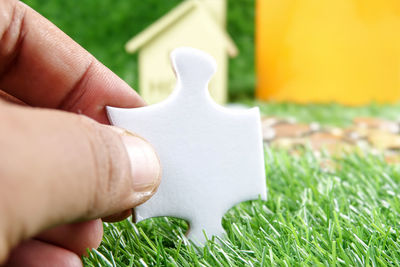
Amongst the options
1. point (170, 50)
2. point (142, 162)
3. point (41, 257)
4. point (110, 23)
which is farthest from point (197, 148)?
point (110, 23)

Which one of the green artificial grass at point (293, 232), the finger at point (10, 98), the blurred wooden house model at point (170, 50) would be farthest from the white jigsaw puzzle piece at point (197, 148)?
the blurred wooden house model at point (170, 50)

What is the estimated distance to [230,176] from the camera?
68 cm

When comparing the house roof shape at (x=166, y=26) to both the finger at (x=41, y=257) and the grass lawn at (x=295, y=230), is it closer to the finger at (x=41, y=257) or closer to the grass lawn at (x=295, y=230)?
the grass lawn at (x=295, y=230)

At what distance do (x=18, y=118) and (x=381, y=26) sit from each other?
73.2 inches

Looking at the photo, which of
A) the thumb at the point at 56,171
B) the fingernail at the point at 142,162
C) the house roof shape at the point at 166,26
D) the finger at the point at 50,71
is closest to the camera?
the thumb at the point at 56,171

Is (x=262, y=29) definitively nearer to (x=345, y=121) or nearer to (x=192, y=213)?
(x=345, y=121)

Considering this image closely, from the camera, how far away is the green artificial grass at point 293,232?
601 millimetres

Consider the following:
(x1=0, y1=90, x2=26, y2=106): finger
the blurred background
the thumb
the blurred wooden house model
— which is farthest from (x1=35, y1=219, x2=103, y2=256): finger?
the blurred background

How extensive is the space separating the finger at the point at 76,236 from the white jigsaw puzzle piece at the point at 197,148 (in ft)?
0.22

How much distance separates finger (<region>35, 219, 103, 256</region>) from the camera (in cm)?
64

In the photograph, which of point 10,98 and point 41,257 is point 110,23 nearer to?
point 10,98

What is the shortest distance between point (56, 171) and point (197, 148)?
10.3 inches

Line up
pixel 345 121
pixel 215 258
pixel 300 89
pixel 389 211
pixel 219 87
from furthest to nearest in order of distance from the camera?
pixel 300 89
pixel 219 87
pixel 345 121
pixel 389 211
pixel 215 258

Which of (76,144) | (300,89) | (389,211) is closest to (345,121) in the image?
(300,89)
